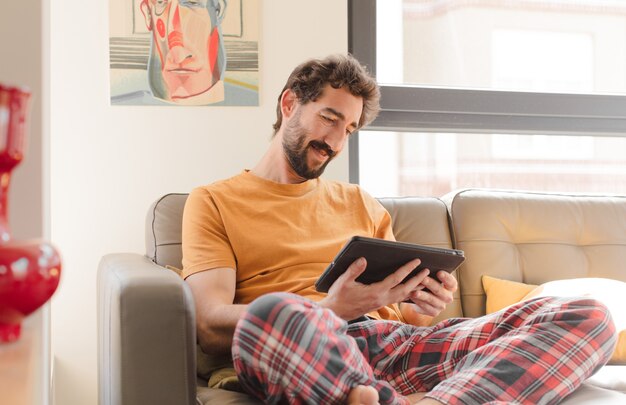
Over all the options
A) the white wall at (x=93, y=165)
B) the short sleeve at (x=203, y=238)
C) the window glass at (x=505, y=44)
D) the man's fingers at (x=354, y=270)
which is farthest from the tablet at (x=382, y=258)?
the window glass at (x=505, y=44)

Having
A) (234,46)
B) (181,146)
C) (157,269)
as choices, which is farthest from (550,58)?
(157,269)

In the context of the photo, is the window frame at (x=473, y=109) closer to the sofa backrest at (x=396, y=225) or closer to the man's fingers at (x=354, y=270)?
the sofa backrest at (x=396, y=225)

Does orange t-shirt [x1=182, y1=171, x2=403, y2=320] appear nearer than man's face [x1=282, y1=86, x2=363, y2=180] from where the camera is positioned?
Yes

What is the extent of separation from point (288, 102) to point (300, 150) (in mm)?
175

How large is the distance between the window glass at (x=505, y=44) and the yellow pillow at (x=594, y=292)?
0.95 m

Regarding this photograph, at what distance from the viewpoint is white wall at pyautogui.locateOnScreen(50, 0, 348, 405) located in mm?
2416

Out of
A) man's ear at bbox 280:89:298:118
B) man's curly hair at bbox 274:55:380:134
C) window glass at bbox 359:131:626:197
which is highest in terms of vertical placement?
man's curly hair at bbox 274:55:380:134

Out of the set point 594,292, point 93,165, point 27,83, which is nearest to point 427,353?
point 594,292

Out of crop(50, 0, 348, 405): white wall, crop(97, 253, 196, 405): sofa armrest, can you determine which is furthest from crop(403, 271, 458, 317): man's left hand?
crop(50, 0, 348, 405): white wall

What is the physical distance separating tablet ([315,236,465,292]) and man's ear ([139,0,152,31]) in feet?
3.84

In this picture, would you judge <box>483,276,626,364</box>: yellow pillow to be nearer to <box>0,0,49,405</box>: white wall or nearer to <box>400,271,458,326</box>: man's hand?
<box>400,271,458,326</box>: man's hand

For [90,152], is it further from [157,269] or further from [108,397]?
[108,397]

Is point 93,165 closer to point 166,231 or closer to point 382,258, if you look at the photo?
point 166,231

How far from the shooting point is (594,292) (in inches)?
85.5
